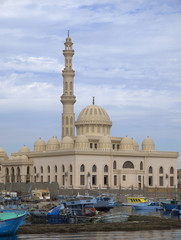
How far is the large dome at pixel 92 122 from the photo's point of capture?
144750 mm

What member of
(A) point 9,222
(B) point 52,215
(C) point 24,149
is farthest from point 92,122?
(A) point 9,222

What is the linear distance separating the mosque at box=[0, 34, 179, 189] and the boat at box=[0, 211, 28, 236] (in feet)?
242

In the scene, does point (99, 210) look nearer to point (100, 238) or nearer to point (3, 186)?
point (100, 238)

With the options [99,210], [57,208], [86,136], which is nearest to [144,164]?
[86,136]

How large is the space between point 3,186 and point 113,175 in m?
22.3

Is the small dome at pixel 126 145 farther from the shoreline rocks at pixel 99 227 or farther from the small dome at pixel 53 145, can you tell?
the shoreline rocks at pixel 99 227

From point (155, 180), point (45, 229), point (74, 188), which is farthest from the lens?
point (155, 180)

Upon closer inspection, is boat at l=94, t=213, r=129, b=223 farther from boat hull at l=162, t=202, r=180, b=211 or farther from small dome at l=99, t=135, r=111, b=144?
small dome at l=99, t=135, r=111, b=144

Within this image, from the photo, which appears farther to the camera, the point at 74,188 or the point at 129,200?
the point at 74,188

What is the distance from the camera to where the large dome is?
475ft

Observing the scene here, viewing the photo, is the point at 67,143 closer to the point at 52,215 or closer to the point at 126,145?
the point at 126,145

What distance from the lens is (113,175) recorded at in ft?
451

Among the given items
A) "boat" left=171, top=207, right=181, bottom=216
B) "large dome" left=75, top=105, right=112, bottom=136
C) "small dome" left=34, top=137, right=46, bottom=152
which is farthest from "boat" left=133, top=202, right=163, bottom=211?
"small dome" left=34, top=137, right=46, bottom=152

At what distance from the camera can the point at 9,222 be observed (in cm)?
5631
